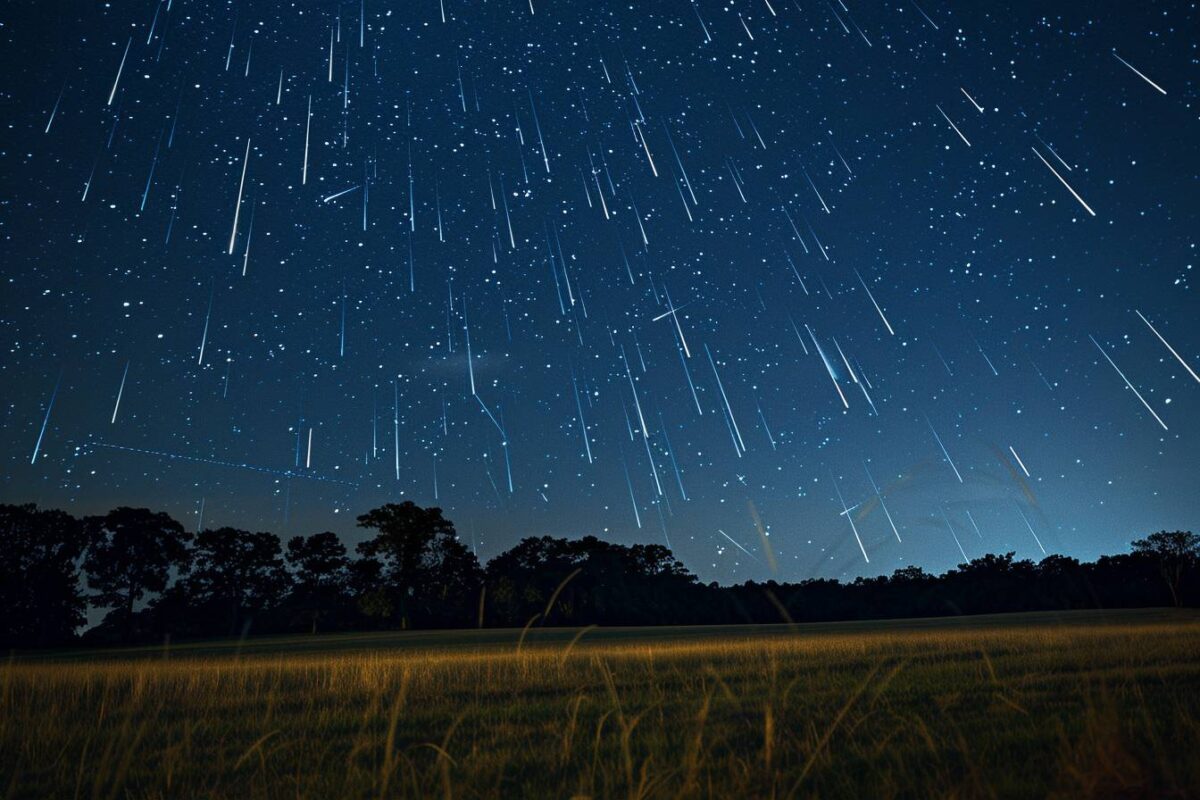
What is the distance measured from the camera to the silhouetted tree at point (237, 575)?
2830 inches

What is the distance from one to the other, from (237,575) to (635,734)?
78.1 meters

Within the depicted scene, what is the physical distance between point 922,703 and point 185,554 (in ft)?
258

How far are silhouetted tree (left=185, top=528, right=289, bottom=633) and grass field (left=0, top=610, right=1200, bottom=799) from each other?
65720 millimetres

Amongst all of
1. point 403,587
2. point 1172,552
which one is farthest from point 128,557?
point 1172,552

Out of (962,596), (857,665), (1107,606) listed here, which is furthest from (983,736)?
(962,596)

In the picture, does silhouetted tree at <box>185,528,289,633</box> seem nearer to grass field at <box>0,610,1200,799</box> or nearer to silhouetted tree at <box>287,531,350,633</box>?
silhouetted tree at <box>287,531,350,633</box>

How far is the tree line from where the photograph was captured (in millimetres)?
64562

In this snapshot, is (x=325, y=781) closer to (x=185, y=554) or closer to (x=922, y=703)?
(x=922, y=703)

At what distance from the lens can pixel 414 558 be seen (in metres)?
67.4

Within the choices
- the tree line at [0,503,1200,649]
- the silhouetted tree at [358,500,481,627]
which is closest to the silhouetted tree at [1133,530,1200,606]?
the tree line at [0,503,1200,649]

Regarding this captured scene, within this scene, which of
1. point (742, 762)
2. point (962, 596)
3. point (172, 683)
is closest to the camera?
Answer: point (742, 762)

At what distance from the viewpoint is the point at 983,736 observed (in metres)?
6.15

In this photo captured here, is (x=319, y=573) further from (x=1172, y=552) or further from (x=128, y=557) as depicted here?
(x=1172, y=552)

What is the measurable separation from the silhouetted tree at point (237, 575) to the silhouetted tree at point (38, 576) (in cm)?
983
